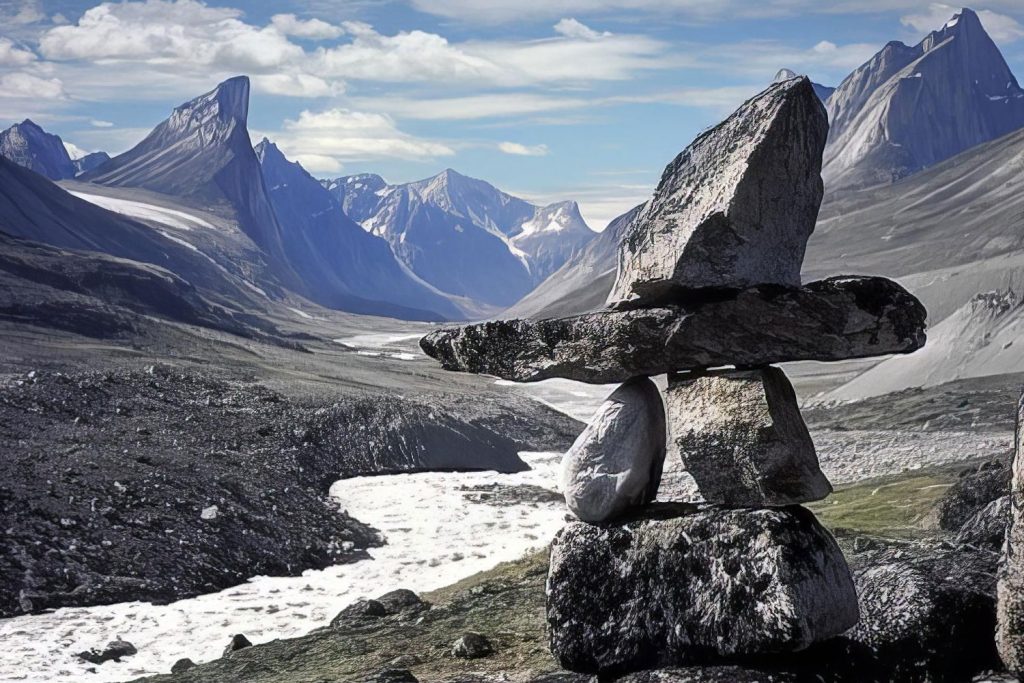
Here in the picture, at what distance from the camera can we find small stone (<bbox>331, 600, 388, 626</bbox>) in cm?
2439

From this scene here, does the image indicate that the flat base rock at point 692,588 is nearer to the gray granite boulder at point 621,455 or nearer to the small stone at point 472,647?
the gray granite boulder at point 621,455

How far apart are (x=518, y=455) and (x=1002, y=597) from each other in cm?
5174

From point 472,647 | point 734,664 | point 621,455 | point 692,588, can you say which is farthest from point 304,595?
point 734,664

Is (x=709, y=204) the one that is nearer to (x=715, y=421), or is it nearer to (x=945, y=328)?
(x=715, y=421)

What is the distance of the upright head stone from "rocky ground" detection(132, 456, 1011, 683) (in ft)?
15.2

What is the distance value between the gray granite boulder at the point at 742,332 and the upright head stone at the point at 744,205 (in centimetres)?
37

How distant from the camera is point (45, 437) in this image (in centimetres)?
4541

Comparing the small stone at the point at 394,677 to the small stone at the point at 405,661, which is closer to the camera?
the small stone at the point at 394,677

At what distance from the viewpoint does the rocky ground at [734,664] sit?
13180 millimetres

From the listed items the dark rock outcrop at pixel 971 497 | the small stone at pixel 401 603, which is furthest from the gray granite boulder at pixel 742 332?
the dark rock outcrop at pixel 971 497

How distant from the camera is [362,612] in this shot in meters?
24.8

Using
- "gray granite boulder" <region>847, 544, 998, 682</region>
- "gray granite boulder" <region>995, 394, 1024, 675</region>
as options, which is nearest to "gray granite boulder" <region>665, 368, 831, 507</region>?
"gray granite boulder" <region>847, 544, 998, 682</region>

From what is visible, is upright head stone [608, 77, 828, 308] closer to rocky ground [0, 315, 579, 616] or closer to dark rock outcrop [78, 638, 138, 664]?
dark rock outcrop [78, 638, 138, 664]

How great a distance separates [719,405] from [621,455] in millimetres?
1608
